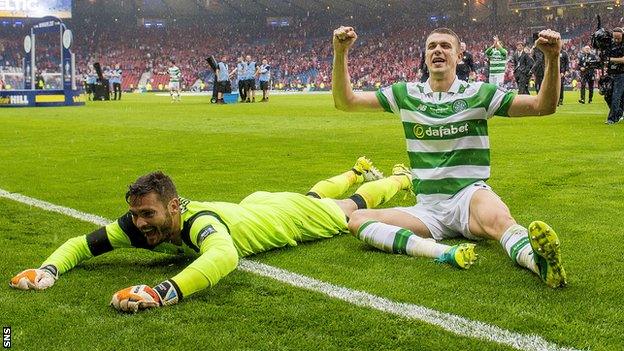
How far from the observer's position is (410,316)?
3.40 metres

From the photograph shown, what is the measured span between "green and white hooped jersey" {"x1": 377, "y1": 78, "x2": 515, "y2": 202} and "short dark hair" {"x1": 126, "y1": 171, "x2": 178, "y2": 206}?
174cm

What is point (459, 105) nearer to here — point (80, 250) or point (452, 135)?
point (452, 135)

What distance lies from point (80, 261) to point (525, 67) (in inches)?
861

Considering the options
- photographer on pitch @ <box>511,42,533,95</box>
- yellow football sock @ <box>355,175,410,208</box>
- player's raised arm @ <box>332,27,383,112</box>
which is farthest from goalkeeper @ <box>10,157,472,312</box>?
photographer on pitch @ <box>511,42,533,95</box>

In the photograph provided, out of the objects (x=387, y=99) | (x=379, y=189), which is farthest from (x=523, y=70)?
(x=387, y=99)

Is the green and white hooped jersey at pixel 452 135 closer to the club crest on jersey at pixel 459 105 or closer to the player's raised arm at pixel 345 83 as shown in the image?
the club crest on jersey at pixel 459 105

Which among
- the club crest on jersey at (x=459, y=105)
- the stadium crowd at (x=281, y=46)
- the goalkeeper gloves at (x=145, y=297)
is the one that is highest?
the stadium crowd at (x=281, y=46)

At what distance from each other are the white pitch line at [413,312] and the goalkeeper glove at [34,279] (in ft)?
3.42

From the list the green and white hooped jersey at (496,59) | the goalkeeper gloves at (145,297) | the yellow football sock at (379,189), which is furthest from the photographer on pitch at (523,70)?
the goalkeeper gloves at (145,297)

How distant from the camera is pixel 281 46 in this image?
71250mm

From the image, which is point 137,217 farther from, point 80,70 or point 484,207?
point 80,70

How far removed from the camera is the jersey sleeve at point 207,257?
366 centimetres

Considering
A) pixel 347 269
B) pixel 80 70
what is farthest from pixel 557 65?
pixel 80 70

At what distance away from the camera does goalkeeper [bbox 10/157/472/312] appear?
3666 millimetres
